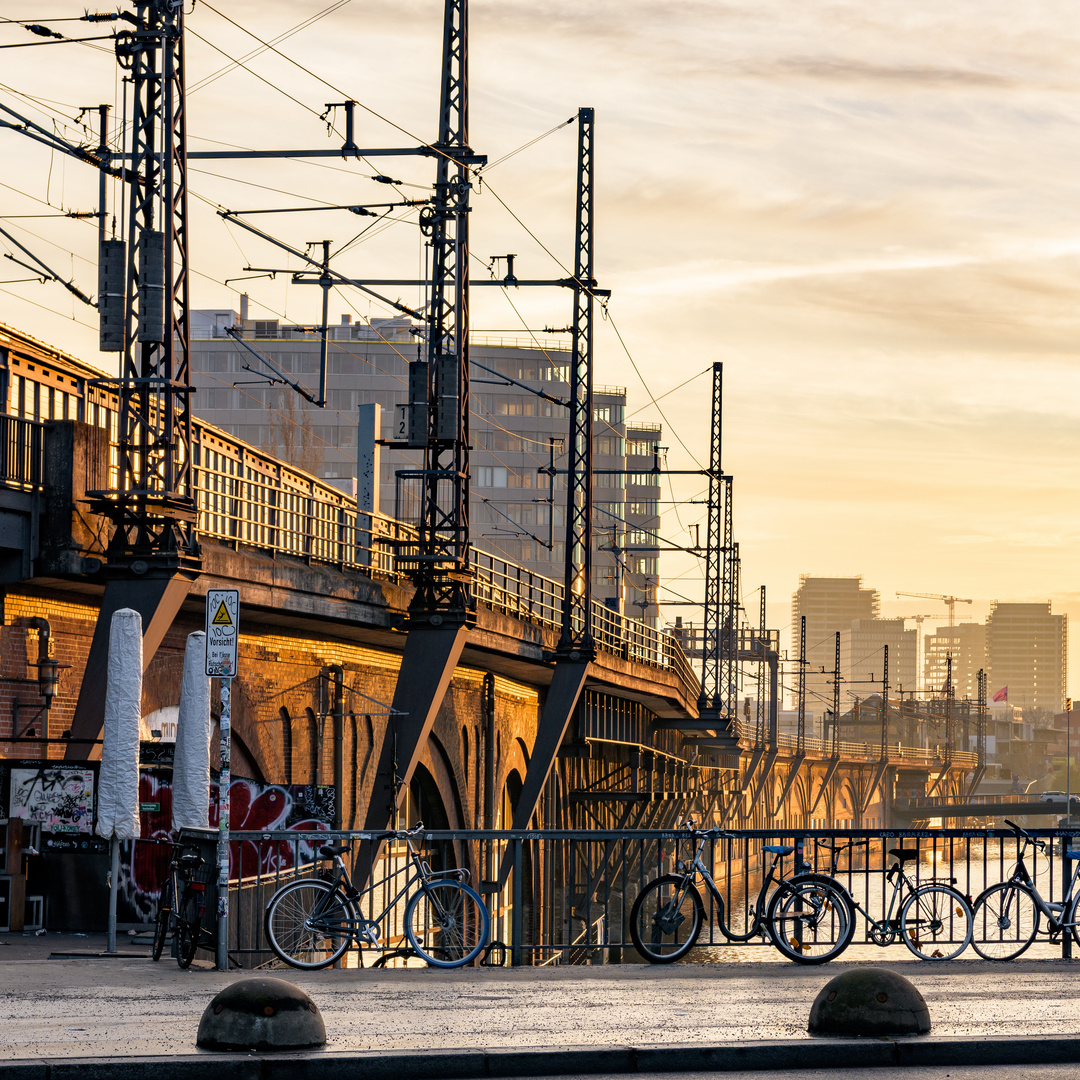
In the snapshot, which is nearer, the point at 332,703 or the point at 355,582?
the point at 355,582

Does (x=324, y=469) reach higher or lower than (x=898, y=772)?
higher

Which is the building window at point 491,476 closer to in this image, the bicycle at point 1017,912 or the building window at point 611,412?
the building window at point 611,412

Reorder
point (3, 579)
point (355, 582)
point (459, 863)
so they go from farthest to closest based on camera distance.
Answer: point (459, 863), point (355, 582), point (3, 579)

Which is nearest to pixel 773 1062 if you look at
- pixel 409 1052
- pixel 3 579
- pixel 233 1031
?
pixel 409 1052

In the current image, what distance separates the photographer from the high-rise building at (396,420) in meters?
135

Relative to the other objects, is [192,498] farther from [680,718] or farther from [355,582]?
[680,718]

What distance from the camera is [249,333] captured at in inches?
5536

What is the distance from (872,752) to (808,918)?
12354 centimetres

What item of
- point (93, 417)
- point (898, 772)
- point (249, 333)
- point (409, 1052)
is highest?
point (249, 333)

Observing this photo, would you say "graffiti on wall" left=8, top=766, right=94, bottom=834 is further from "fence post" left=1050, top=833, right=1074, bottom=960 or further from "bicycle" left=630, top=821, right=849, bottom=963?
"fence post" left=1050, top=833, right=1074, bottom=960

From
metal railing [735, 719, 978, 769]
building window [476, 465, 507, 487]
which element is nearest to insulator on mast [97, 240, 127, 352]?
metal railing [735, 719, 978, 769]

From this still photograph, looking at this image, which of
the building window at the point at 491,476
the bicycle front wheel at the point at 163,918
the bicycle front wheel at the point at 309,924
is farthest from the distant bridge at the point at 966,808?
the bicycle front wheel at the point at 163,918

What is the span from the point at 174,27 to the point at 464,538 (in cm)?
1080

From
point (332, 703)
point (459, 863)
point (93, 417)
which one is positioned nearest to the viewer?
point (93, 417)
